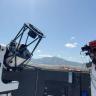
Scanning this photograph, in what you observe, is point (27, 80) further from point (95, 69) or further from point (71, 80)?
point (95, 69)

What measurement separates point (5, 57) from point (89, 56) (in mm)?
2946

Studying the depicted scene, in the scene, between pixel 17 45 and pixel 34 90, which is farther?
pixel 34 90

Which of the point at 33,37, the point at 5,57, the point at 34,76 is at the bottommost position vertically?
the point at 34,76

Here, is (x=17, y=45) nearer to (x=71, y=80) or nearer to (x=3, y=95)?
(x=3, y=95)

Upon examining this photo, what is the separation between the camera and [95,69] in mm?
7629

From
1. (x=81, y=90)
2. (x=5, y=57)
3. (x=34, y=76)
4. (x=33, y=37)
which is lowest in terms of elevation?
(x=81, y=90)

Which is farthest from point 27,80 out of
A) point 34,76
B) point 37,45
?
point 37,45

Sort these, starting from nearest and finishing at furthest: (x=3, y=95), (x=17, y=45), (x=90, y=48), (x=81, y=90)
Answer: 1. (x=3, y=95)
2. (x=17, y=45)
3. (x=90, y=48)
4. (x=81, y=90)

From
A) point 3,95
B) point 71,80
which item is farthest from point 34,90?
point 3,95

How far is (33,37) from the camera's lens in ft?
24.9

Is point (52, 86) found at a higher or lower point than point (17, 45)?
lower

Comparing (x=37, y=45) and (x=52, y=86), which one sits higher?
(x=37, y=45)

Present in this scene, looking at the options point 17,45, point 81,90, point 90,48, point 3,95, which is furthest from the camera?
point 81,90

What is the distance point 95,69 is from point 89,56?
55cm
